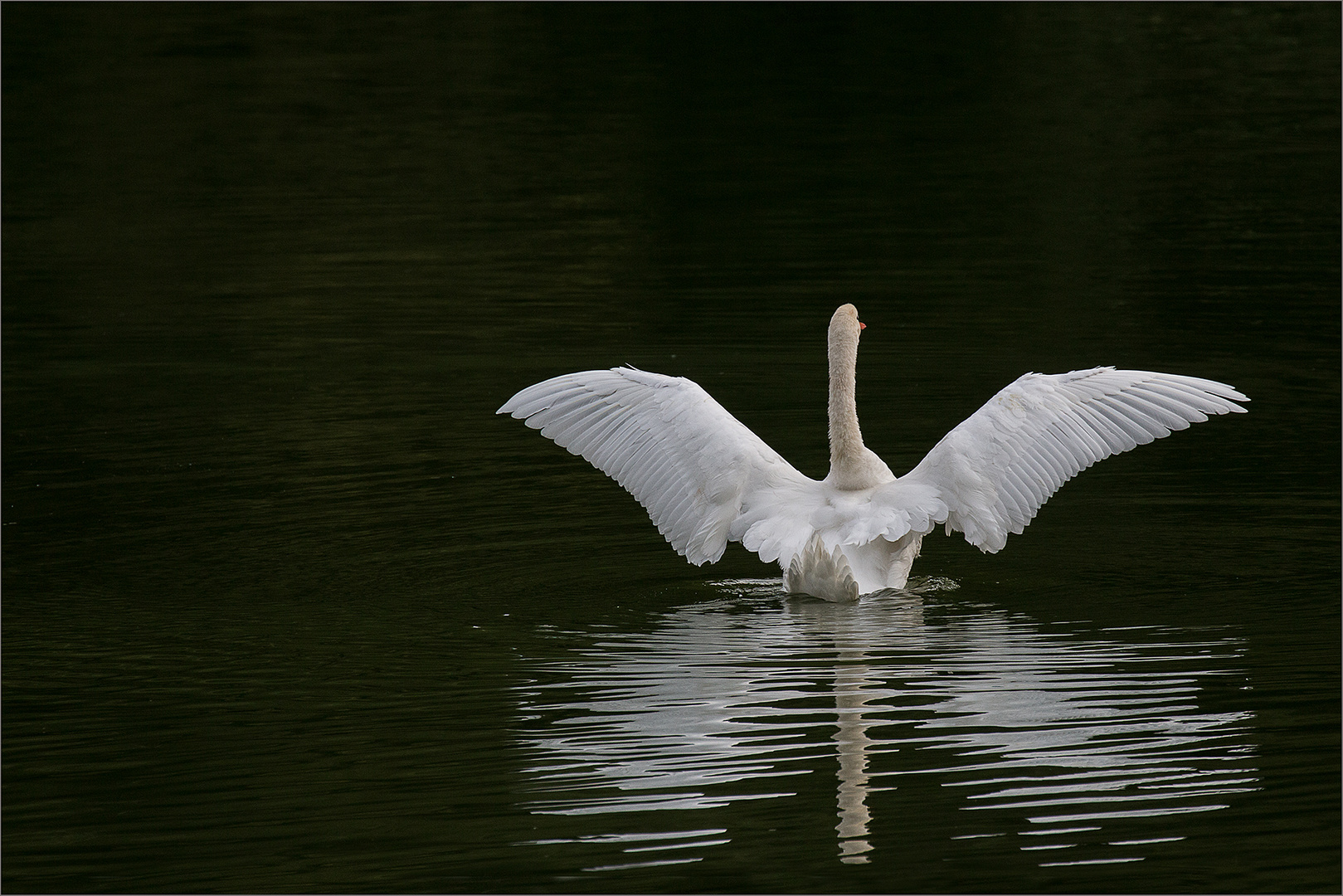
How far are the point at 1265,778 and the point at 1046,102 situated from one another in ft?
77.5

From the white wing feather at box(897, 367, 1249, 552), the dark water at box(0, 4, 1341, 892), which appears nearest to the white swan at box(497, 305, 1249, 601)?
the white wing feather at box(897, 367, 1249, 552)

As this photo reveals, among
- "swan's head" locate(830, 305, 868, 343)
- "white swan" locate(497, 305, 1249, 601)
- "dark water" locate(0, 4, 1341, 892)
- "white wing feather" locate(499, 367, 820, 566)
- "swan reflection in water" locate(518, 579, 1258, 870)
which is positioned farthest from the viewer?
"swan's head" locate(830, 305, 868, 343)

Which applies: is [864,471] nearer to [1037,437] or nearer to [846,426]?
[846,426]

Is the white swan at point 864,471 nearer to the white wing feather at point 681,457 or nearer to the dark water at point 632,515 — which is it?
the white wing feather at point 681,457

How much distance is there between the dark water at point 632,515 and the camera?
7117 mm

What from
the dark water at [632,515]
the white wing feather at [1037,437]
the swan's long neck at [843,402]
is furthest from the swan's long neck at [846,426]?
the dark water at [632,515]

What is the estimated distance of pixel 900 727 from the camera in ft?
26.2

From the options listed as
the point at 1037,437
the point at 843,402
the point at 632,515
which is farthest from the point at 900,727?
the point at 632,515

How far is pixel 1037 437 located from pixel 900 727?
265 cm

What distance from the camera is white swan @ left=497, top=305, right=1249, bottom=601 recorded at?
391 inches

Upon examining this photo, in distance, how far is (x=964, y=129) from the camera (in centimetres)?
2789

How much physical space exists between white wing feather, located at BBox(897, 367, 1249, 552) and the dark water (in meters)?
0.48

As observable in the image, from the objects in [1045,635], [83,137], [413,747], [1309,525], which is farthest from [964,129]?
[413,747]

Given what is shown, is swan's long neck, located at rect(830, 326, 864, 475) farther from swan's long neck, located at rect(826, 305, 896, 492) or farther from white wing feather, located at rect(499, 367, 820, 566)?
white wing feather, located at rect(499, 367, 820, 566)
